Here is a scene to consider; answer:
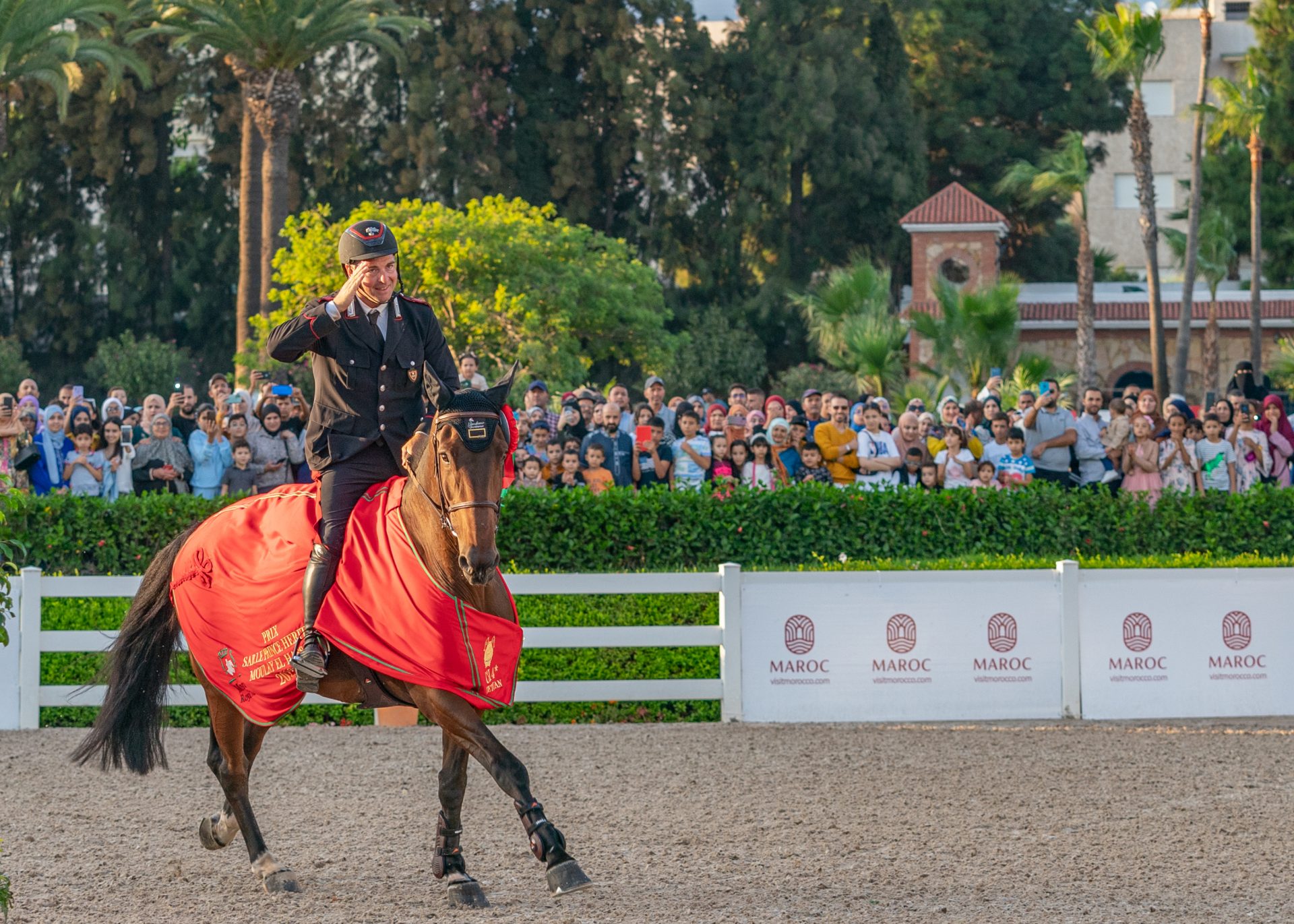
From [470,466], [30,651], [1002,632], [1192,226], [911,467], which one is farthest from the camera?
[1192,226]

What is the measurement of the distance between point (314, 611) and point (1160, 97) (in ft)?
202

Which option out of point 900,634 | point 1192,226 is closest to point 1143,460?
point 900,634

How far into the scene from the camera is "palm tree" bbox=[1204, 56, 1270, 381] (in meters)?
40.4

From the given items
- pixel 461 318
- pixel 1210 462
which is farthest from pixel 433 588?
pixel 461 318

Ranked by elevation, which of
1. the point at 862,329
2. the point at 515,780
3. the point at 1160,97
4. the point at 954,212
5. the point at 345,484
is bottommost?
the point at 515,780

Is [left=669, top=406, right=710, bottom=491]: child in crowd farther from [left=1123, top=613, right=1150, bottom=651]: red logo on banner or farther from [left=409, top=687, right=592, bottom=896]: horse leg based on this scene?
[left=409, top=687, right=592, bottom=896]: horse leg

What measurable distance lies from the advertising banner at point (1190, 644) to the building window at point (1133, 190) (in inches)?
2096

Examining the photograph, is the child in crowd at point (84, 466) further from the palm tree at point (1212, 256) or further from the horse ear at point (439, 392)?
the palm tree at point (1212, 256)

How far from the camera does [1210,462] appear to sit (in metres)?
14.6

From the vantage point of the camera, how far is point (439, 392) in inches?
224

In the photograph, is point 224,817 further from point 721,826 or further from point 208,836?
point 721,826

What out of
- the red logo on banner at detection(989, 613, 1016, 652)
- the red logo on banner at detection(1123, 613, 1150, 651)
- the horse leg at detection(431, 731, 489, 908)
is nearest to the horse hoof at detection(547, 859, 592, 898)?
the horse leg at detection(431, 731, 489, 908)

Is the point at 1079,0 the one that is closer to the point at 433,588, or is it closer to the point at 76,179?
the point at 76,179

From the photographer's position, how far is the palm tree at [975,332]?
29.1 meters
